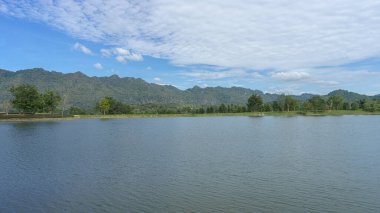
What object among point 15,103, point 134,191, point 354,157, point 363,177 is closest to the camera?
point 134,191

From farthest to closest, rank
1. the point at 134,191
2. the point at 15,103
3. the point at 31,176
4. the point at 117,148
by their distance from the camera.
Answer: the point at 15,103
the point at 117,148
the point at 31,176
the point at 134,191

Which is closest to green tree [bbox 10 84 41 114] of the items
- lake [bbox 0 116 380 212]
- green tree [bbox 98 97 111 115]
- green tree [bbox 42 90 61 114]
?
green tree [bbox 42 90 61 114]

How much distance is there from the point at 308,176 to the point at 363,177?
4.19 meters

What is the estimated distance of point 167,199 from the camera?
21.0m

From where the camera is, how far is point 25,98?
465 ft

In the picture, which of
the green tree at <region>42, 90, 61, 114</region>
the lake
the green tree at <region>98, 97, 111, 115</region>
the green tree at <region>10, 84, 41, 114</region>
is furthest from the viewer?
the green tree at <region>98, 97, 111, 115</region>

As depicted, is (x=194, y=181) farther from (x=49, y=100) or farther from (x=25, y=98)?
(x=49, y=100)

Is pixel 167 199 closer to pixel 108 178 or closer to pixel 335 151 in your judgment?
pixel 108 178

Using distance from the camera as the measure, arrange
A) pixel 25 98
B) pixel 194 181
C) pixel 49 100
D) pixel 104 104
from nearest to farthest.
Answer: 1. pixel 194 181
2. pixel 25 98
3. pixel 49 100
4. pixel 104 104

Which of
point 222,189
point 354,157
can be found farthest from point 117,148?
point 354,157

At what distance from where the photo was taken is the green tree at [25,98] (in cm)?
14100

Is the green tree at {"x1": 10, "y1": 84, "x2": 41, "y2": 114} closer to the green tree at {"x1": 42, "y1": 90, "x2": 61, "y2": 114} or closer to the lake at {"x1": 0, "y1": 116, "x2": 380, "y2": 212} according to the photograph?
the green tree at {"x1": 42, "y1": 90, "x2": 61, "y2": 114}

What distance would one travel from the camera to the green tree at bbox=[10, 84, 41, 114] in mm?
141000

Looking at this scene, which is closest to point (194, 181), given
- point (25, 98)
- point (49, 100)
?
point (25, 98)
